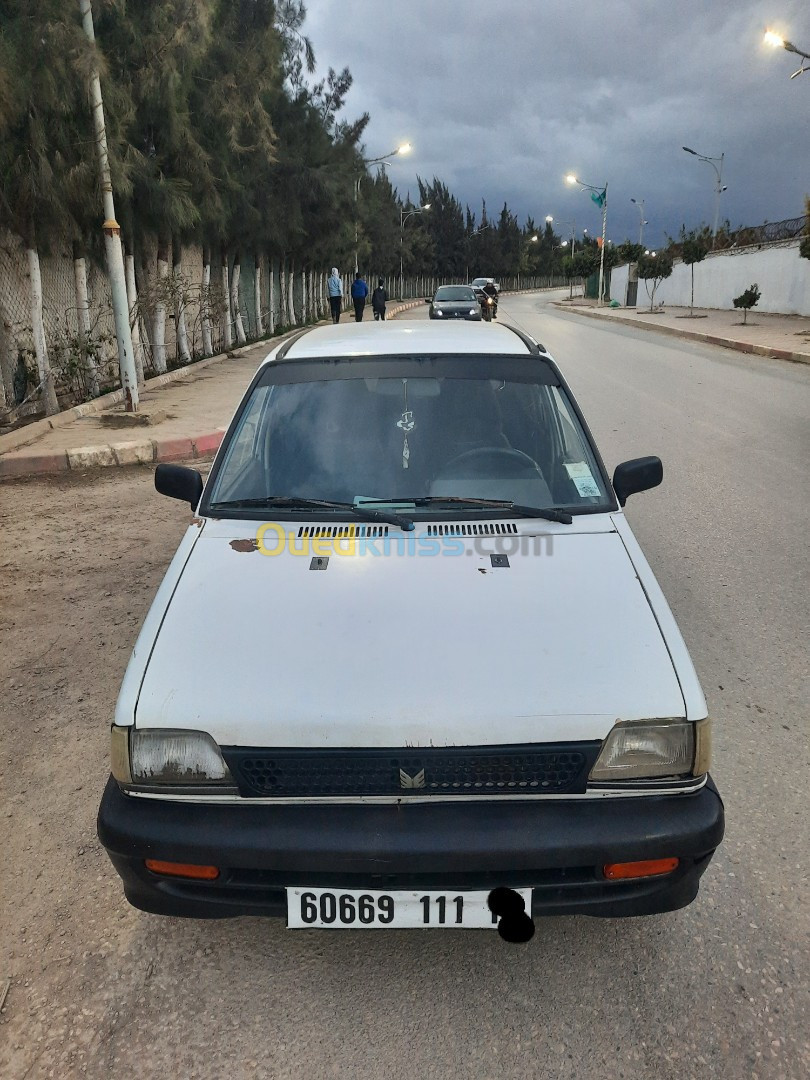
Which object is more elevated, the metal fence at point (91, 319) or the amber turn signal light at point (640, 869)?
the metal fence at point (91, 319)

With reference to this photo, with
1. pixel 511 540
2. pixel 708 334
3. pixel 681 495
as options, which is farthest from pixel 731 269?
pixel 511 540

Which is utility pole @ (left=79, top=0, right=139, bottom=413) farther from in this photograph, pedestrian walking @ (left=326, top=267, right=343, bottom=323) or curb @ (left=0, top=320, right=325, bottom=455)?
pedestrian walking @ (left=326, top=267, right=343, bottom=323)

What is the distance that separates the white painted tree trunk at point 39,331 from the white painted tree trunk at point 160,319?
161 inches

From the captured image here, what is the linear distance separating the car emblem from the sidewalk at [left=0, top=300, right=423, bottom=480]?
6722 millimetres

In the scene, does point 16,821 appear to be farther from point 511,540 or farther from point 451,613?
point 511,540

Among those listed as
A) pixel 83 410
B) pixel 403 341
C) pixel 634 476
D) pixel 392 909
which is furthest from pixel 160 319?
pixel 392 909

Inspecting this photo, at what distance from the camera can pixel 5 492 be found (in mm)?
7785

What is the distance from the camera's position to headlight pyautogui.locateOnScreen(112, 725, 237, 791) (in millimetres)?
2037

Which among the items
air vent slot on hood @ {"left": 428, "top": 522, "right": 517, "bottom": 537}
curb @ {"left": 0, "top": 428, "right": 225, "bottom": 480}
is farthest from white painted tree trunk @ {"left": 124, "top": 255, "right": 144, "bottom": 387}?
air vent slot on hood @ {"left": 428, "top": 522, "right": 517, "bottom": 537}

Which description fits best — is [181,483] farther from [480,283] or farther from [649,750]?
[480,283]

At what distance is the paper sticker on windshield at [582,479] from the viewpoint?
9.81 ft

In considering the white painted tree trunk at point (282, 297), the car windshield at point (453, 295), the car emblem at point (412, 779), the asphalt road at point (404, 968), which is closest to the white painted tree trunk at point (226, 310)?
the white painted tree trunk at point (282, 297)

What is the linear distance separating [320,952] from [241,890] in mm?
427

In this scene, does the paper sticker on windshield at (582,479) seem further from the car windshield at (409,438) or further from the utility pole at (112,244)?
the utility pole at (112,244)
